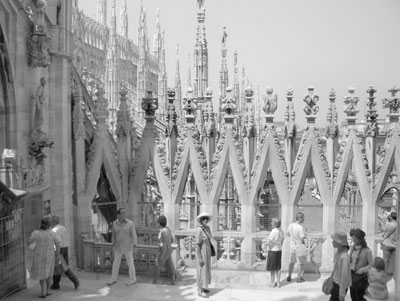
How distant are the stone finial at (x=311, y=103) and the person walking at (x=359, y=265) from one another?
14.0ft

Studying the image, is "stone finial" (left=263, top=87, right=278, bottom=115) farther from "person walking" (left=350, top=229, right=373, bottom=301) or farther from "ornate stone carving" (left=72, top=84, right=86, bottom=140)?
"person walking" (left=350, top=229, right=373, bottom=301)

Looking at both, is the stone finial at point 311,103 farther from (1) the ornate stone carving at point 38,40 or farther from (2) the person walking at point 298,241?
(1) the ornate stone carving at point 38,40

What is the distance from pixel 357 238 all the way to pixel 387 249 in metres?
2.45

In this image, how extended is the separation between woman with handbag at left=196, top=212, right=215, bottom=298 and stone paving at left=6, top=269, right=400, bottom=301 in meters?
0.22

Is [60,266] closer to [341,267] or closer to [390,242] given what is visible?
[341,267]

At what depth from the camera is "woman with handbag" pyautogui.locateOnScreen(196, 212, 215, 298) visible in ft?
23.9

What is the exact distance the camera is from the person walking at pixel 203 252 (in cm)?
730

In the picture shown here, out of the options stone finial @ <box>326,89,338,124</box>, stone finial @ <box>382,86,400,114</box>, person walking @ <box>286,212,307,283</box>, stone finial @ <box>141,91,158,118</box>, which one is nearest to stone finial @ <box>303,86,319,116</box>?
stone finial @ <box>326,89,338,124</box>

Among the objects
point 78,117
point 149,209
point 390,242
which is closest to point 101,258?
point 78,117

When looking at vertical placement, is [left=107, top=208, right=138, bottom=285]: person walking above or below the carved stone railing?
above

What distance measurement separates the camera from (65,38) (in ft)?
28.7

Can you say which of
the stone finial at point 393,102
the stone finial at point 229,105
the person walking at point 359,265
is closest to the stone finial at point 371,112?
the stone finial at point 393,102

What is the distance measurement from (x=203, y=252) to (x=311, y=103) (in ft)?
14.4

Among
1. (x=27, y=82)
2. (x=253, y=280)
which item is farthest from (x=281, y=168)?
(x=27, y=82)
